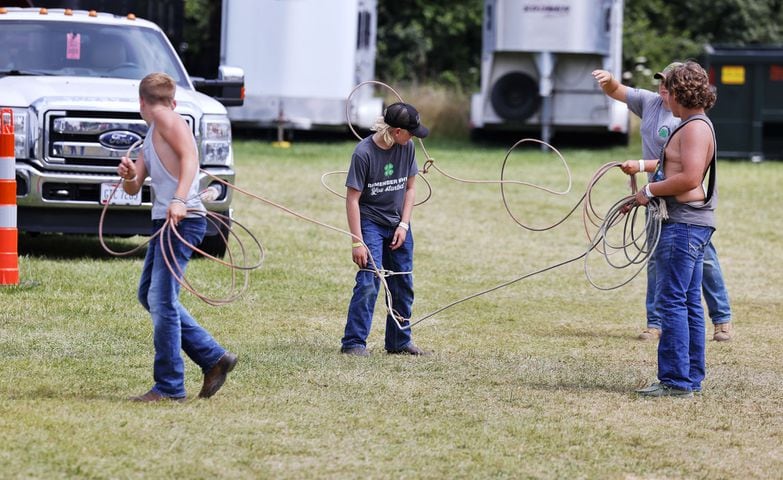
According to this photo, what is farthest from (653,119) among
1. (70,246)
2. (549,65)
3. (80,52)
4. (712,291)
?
(549,65)

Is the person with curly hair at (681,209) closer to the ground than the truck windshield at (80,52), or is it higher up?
closer to the ground

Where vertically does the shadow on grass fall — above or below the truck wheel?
below

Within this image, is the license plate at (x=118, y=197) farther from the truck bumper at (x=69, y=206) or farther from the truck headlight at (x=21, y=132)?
the truck headlight at (x=21, y=132)

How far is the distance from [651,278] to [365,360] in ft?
7.43

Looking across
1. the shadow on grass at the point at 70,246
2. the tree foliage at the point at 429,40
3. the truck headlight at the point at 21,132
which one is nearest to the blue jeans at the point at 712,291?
the shadow on grass at the point at 70,246

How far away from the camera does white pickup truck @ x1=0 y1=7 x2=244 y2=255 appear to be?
33.0 feet

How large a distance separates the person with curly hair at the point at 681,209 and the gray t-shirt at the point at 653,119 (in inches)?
50.1

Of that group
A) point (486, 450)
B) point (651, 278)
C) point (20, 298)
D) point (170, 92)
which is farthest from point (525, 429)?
point (20, 298)

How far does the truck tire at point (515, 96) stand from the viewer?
22.8 m

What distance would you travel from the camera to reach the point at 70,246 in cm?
1157

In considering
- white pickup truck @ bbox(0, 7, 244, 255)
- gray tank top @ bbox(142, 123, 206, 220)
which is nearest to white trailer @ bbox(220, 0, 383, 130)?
white pickup truck @ bbox(0, 7, 244, 255)

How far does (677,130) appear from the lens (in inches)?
258

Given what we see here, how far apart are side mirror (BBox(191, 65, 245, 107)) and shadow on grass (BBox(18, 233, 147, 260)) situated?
1.50m

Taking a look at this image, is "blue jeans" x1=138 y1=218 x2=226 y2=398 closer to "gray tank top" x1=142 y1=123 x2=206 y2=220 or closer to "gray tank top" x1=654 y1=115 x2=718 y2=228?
"gray tank top" x1=142 y1=123 x2=206 y2=220
